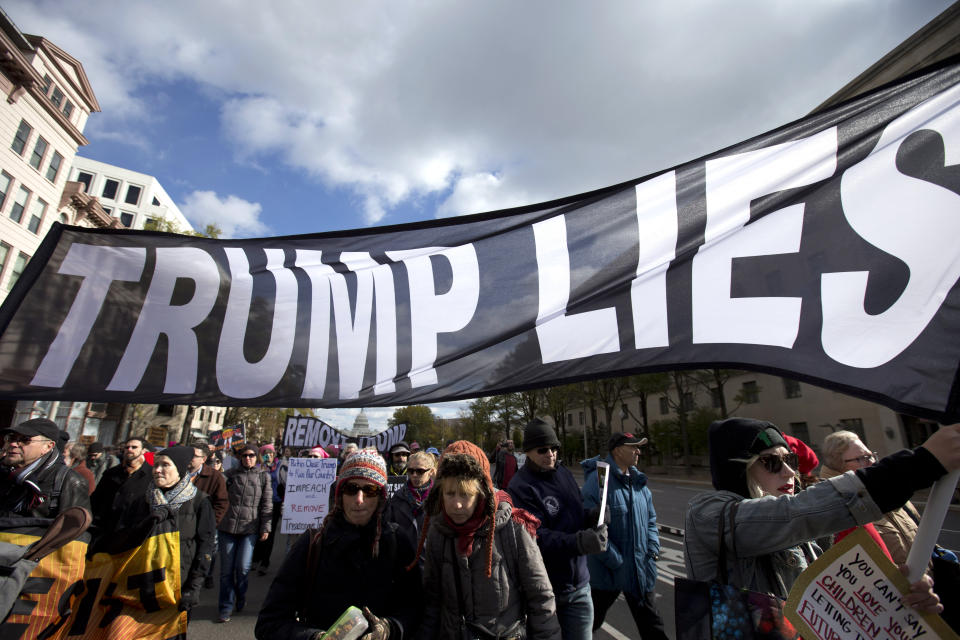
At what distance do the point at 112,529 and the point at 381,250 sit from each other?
3178mm

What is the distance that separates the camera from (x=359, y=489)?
2.51 metres

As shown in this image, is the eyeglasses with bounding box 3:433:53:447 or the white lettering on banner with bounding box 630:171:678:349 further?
the eyeglasses with bounding box 3:433:53:447

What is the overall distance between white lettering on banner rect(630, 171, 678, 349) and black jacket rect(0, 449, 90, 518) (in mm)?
4471

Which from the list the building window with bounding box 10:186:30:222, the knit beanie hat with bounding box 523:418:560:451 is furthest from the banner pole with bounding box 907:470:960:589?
the building window with bounding box 10:186:30:222

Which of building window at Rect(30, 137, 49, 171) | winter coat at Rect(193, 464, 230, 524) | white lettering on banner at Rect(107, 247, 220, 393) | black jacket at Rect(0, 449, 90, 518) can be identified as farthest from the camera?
building window at Rect(30, 137, 49, 171)

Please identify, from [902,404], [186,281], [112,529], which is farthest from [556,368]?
[112,529]

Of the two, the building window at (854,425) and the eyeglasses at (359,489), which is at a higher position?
the building window at (854,425)

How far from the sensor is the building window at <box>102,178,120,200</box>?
5969cm

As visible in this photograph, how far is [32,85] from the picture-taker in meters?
30.1

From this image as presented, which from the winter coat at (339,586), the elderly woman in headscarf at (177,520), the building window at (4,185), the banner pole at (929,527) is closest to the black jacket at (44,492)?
the elderly woman in headscarf at (177,520)

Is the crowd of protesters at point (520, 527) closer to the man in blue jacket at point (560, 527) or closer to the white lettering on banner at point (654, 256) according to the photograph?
the man in blue jacket at point (560, 527)

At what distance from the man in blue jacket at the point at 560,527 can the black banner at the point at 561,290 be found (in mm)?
1226

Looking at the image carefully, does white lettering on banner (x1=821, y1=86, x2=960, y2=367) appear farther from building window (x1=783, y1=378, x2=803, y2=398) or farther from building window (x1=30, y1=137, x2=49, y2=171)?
building window (x1=30, y1=137, x2=49, y2=171)

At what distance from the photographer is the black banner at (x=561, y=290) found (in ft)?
6.93
